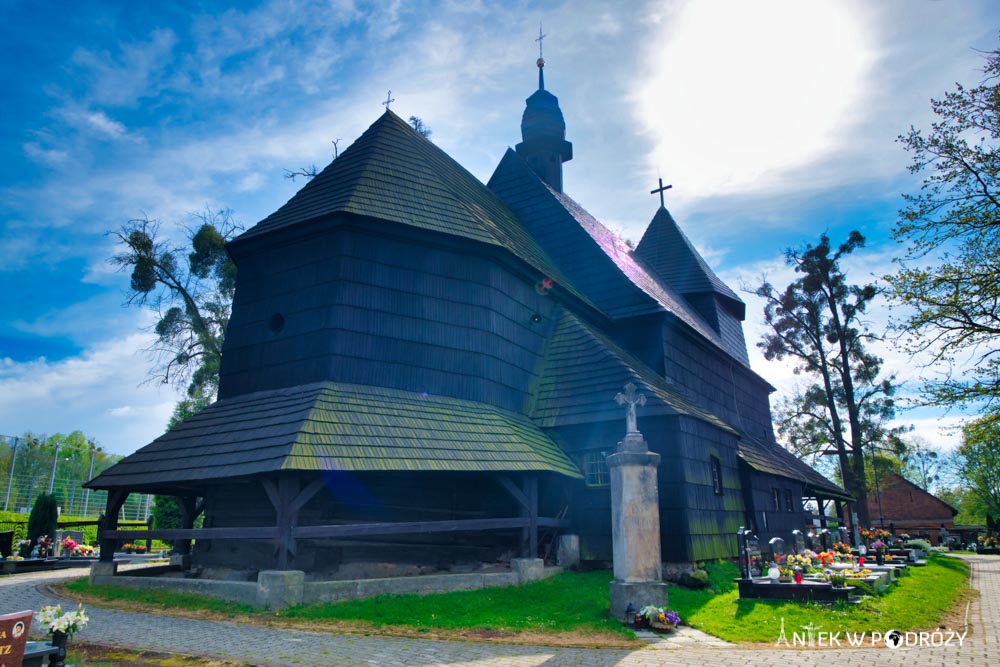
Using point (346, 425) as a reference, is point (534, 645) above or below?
below

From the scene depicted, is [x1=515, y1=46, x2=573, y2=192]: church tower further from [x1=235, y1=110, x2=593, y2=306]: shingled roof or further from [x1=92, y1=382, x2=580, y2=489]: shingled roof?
[x1=92, y1=382, x2=580, y2=489]: shingled roof

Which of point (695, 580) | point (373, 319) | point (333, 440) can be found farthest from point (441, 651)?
point (373, 319)

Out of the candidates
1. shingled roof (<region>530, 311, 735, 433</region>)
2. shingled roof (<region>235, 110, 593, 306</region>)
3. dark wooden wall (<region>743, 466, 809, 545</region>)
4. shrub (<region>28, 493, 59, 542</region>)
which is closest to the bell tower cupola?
shingled roof (<region>235, 110, 593, 306</region>)

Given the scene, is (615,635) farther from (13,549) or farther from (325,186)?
(13,549)

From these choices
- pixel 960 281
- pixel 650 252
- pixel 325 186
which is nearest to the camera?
pixel 960 281

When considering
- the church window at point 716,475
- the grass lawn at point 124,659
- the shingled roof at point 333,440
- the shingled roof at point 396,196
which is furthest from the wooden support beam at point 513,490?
the grass lawn at point 124,659

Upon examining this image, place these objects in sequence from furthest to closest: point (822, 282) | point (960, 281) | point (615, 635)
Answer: point (822, 282)
point (960, 281)
point (615, 635)

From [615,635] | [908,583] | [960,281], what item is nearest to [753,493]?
[908,583]

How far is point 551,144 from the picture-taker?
81.9 ft

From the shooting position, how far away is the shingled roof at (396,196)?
1323 centimetres

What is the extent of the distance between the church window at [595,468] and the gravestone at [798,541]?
9784mm

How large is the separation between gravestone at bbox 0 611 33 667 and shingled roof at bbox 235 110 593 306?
8990 millimetres

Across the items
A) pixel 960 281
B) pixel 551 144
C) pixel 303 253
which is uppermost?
pixel 551 144

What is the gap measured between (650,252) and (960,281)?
1689 centimetres
